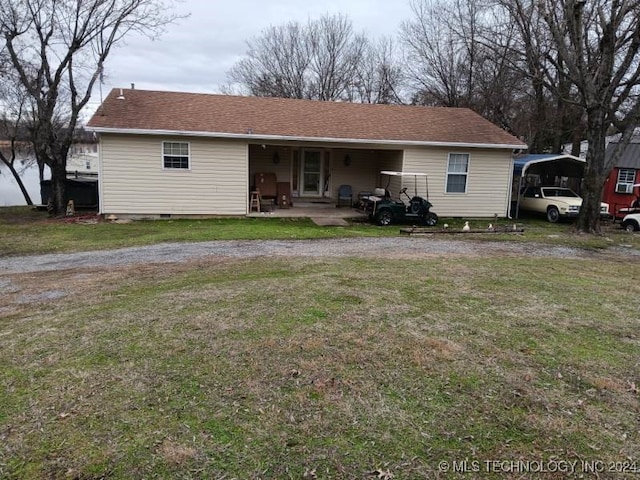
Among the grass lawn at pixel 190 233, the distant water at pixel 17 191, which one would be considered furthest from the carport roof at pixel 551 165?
the distant water at pixel 17 191

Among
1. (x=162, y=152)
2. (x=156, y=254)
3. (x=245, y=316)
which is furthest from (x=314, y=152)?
(x=245, y=316)

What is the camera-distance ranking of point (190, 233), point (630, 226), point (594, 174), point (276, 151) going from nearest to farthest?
point (190, 233) → point (594, 174) → point (630, 226) → point (276, 151)

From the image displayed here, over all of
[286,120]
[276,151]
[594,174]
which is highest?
[286,120]

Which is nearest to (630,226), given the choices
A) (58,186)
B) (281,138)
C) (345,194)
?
(345,194)

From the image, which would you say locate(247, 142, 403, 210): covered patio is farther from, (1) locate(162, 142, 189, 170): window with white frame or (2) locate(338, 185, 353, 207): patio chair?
(1) locate(162, 142, 189, 170): window with white frame

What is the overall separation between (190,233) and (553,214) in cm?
1228

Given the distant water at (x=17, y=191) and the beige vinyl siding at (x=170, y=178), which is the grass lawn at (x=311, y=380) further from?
the distant water at (x=17, y=191)

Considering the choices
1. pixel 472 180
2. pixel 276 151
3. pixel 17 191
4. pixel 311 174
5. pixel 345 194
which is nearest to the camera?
pixel 472 180

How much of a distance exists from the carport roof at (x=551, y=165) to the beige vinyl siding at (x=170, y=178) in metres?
9.71

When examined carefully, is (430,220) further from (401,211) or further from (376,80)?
(376,80)

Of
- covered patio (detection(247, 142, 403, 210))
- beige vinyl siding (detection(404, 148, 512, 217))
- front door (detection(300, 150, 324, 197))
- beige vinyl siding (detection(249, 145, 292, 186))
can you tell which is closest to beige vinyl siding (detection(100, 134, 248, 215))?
covered patio (detection(247, 142, 403, 210))

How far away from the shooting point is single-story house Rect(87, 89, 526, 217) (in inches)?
536

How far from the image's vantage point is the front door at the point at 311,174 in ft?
57.0

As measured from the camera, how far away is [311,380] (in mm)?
3629
